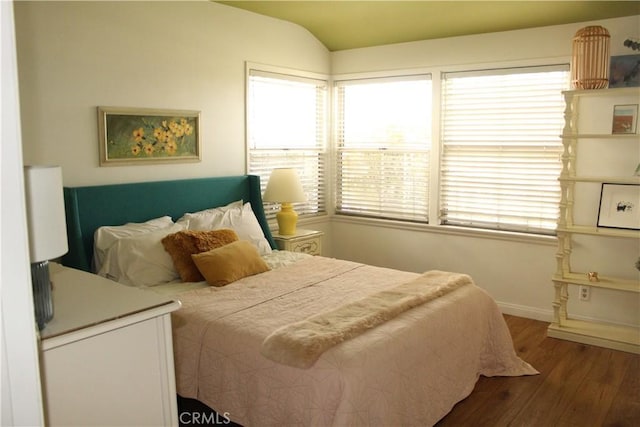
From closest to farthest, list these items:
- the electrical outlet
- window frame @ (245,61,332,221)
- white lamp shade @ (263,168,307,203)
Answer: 1. the electrical outlet
2. white lamp shade @ (263,168,307,203)
3. window frame @ (245,61,332,221)

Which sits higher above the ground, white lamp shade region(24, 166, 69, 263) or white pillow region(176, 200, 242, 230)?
white lamp shade region(24, 166, 69, 263)

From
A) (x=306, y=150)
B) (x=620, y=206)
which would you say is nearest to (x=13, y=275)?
(x=620, y=206)

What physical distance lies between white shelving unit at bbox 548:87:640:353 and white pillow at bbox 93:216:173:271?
115 inches

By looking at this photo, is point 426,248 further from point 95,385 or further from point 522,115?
point 95,385

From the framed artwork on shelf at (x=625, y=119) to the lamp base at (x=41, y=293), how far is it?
3779 millimetres

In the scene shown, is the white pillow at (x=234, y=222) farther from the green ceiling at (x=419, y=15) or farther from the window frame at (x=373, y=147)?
the green ceiling at (x=419, y=15)

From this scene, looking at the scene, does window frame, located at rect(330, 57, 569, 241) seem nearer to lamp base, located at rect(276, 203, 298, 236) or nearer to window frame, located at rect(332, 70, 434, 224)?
window frame, located at rect(332, 70, 434, 224)

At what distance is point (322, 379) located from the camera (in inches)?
90.0

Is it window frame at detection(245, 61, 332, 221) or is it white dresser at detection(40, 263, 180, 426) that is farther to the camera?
window frame at detection(245, 61, 332, 221)

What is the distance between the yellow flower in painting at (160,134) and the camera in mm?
3973

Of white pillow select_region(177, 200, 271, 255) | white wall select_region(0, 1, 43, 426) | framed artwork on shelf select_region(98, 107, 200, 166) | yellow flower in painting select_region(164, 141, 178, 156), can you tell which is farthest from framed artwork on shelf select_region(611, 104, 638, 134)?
white wall select_region(0, 1, 43, 426)

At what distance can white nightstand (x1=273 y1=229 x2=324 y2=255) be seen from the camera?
460cm

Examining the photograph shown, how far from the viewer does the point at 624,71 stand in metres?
3.87

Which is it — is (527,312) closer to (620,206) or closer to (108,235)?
(620,206)
